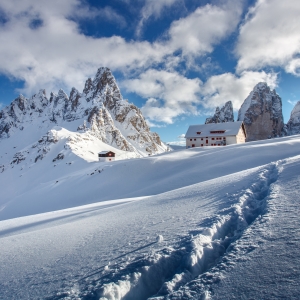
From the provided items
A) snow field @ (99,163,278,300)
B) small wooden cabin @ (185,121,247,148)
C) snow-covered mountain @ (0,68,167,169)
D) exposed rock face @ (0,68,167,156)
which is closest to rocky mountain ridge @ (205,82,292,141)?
exposed rock face @ (0,68,167,156)

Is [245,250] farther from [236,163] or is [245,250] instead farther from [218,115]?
[218,115]

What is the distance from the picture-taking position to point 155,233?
522cm

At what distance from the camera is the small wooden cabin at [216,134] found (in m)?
55.9

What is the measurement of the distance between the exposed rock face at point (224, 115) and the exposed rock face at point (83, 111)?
35.5 meters

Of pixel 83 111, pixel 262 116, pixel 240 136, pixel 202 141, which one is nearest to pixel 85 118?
pixel 83 111

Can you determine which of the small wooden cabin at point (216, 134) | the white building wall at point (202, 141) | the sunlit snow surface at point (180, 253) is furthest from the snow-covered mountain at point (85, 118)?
the sunlit snow surface at point (180, 253)

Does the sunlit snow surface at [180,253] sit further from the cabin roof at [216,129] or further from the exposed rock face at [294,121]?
the exposed rock face at [294,121]

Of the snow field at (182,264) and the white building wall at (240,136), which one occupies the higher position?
the white building wall at (240,136)

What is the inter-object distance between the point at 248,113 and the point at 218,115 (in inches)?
593

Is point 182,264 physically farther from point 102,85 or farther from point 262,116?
point 102,85

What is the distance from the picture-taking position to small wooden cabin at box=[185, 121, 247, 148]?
55.9 meters

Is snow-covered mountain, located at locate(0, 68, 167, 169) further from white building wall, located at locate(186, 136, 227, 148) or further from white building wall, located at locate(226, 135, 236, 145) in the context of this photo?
white building wall, located at locate(226, 135, 236, 145)

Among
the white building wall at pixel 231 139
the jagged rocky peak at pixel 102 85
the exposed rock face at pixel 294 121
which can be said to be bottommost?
the white building wall at pixel 231 139

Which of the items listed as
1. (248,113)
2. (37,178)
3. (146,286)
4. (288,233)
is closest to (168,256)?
(146,286)
